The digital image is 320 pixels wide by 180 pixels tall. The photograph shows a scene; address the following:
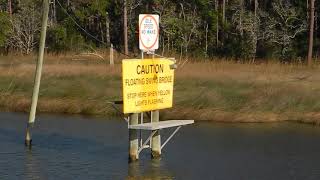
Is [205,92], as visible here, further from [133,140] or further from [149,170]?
[149,170]

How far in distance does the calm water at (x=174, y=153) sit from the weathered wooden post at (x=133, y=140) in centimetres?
20

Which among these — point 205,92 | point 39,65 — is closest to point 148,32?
point 39,65

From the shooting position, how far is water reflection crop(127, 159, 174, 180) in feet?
46.5

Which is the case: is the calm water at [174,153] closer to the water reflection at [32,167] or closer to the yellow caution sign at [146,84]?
the water reflection at [32,167]

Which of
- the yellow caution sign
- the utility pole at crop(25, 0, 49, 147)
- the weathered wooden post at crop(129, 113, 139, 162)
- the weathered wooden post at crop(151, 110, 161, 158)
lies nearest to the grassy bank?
the utility pole at crop(25, 0, 49, 147)

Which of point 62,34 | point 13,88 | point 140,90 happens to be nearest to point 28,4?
point 62,34

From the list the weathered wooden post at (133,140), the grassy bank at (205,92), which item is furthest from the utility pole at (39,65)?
the grassy bank at (205,92)

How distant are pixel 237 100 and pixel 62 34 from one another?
113 feet

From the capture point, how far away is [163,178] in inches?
555

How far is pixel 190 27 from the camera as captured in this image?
55.2 meters

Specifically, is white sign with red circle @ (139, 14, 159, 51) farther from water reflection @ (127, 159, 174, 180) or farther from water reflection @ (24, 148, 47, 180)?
water reflection @ (24, 148, 47, 180)

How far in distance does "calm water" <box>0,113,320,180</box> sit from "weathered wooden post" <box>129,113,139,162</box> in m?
0.20

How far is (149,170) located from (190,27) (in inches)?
1616

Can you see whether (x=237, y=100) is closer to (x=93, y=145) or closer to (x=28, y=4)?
(x=93, y=145)
